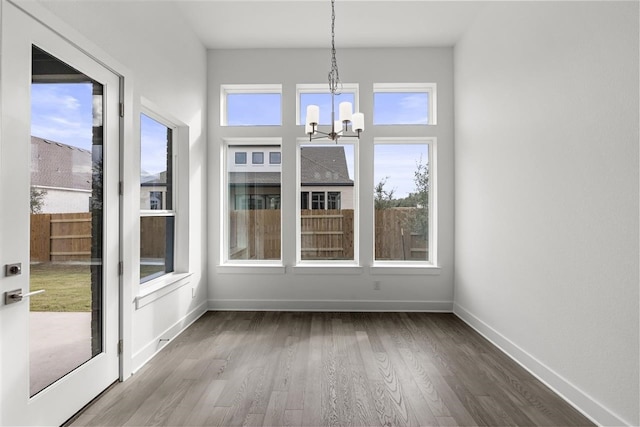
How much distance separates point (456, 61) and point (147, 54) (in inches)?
135

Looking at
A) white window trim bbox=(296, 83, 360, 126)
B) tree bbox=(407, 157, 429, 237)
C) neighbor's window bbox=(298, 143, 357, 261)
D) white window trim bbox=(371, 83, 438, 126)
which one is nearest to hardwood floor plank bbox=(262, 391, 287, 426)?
neighbor's window bbox=(298, 143, 357, 261)

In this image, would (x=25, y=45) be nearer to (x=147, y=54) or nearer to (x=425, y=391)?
(x=147, y=54)

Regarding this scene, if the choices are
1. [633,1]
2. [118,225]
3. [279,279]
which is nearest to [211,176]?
[279,279]

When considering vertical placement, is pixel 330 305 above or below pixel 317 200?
below

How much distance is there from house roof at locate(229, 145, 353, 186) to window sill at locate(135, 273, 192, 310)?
1451mm

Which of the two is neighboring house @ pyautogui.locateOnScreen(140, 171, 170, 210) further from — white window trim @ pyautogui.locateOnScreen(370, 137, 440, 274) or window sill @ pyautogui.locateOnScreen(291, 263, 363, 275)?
white window trim @ pyautogui.locateOnScreen(370, 137, 440, 274)

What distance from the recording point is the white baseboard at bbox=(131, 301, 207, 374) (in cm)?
273

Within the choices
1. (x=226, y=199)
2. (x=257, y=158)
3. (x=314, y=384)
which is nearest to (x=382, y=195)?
(x=257, y=158)

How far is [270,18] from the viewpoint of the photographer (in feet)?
11.9

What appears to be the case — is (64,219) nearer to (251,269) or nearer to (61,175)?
(61,175)

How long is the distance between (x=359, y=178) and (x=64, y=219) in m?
3.07

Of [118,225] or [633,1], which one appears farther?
[118,225]

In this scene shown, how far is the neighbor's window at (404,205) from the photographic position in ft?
14.5

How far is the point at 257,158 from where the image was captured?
4434 millimetres
